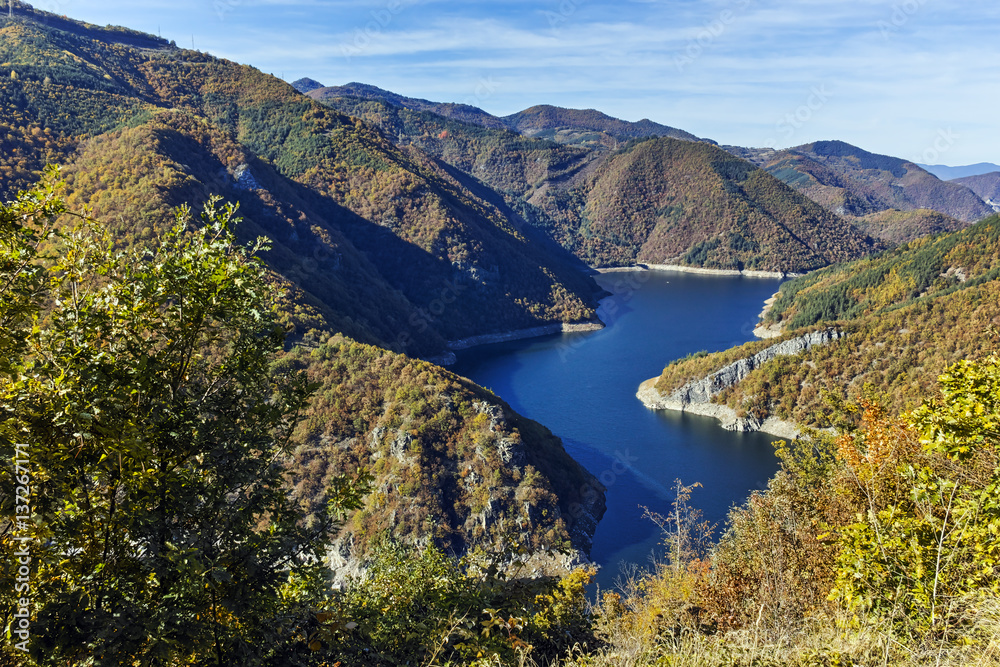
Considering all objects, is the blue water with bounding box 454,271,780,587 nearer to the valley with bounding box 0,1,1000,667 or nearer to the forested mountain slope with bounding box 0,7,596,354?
the valley with bounding box 0,1,1000,667

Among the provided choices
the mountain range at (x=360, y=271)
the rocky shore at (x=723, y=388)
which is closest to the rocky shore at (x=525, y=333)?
the mountain range at (x=360, y=271)

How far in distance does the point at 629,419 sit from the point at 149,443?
83.7 meters

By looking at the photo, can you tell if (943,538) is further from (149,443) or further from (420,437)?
(420,437)

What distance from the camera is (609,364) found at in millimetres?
116750

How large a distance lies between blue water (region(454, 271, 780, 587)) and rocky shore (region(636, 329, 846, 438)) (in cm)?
225

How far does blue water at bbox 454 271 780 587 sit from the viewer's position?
58.7 m

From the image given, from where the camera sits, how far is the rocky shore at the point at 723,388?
87188 millimetres

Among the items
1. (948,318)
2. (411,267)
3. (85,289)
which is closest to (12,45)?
(411,267)

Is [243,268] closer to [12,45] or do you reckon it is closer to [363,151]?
[363,151]

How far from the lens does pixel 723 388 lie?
301 feet

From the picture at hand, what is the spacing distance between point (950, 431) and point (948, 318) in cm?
10079

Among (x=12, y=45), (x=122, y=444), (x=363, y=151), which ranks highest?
(x=12, y=45)

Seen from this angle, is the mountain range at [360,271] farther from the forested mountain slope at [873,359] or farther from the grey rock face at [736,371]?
the forested mountain slope at [873,359]

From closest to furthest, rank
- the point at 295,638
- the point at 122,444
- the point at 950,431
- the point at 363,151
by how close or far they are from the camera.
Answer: the point at 122,444, the point at 950,431, the point at 295,638, the point at 363,151
